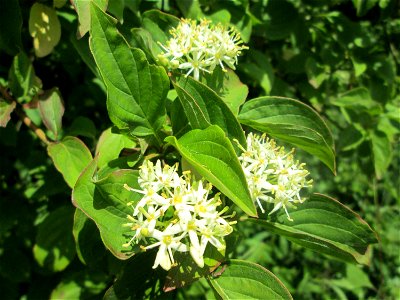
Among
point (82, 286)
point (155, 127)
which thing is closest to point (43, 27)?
point (155, 127)

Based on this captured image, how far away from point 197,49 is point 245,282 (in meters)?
0.53

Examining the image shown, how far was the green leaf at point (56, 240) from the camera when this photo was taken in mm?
1323

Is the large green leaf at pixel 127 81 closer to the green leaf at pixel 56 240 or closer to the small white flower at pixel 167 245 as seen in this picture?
the small white flower at pixel 167 245

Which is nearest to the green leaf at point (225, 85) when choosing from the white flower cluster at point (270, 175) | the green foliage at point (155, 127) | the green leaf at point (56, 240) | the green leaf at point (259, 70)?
the green foliage at point (155, 127)

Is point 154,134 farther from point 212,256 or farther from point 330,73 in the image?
point 330,73

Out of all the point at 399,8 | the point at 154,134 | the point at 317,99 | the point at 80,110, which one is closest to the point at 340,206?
the point at 154,134

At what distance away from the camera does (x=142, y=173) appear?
869mm

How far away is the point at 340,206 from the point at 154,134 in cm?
44

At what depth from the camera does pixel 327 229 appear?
→ 989mm

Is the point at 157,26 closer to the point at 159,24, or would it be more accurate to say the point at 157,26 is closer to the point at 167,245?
the point at 159,24

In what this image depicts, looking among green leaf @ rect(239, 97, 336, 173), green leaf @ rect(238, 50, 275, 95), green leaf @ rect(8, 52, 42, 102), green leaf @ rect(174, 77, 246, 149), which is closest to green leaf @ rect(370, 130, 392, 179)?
green leaf @ rect(238, 50, 275, 95)

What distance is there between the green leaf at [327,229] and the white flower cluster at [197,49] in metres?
0.37

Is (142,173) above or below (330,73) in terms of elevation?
above

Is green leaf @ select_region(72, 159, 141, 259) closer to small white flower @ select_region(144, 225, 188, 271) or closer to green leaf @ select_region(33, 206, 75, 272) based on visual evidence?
small white flower @ select_region(144, 225, 188, 271)
